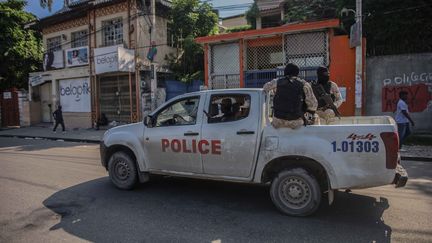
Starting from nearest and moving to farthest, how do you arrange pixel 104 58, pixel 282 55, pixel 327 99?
pixel 327 99 → pixel 282 55 → pixel 104 58

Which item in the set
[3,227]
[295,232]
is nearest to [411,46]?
[295,232]

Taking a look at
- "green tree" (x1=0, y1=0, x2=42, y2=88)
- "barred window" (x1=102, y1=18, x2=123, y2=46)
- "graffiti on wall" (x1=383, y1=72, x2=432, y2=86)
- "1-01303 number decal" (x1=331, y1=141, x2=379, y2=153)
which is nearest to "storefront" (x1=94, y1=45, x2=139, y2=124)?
"barred window" (x1=102, y1=18, x2=123, y2=46)

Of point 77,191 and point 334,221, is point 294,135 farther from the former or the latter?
point 77,191

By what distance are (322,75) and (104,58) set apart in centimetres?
1475

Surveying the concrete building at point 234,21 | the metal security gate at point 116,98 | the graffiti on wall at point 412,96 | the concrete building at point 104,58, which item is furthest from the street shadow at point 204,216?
the concrete building at point 234,21

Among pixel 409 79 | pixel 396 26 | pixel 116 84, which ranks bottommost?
pixel 409 79

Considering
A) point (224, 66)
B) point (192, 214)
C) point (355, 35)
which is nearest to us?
point (192, 214)

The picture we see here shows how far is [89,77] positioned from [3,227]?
16763 millimetres

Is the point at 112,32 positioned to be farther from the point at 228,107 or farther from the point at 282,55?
the point at 228,107

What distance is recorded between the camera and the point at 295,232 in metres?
4.31

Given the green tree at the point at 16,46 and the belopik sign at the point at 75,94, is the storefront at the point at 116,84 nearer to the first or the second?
the belopik sign at the point at 75,94

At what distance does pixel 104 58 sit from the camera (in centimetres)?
1855

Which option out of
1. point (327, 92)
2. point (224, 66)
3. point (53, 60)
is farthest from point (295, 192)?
point (53, 60)

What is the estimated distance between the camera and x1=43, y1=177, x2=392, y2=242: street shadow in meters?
4.23
